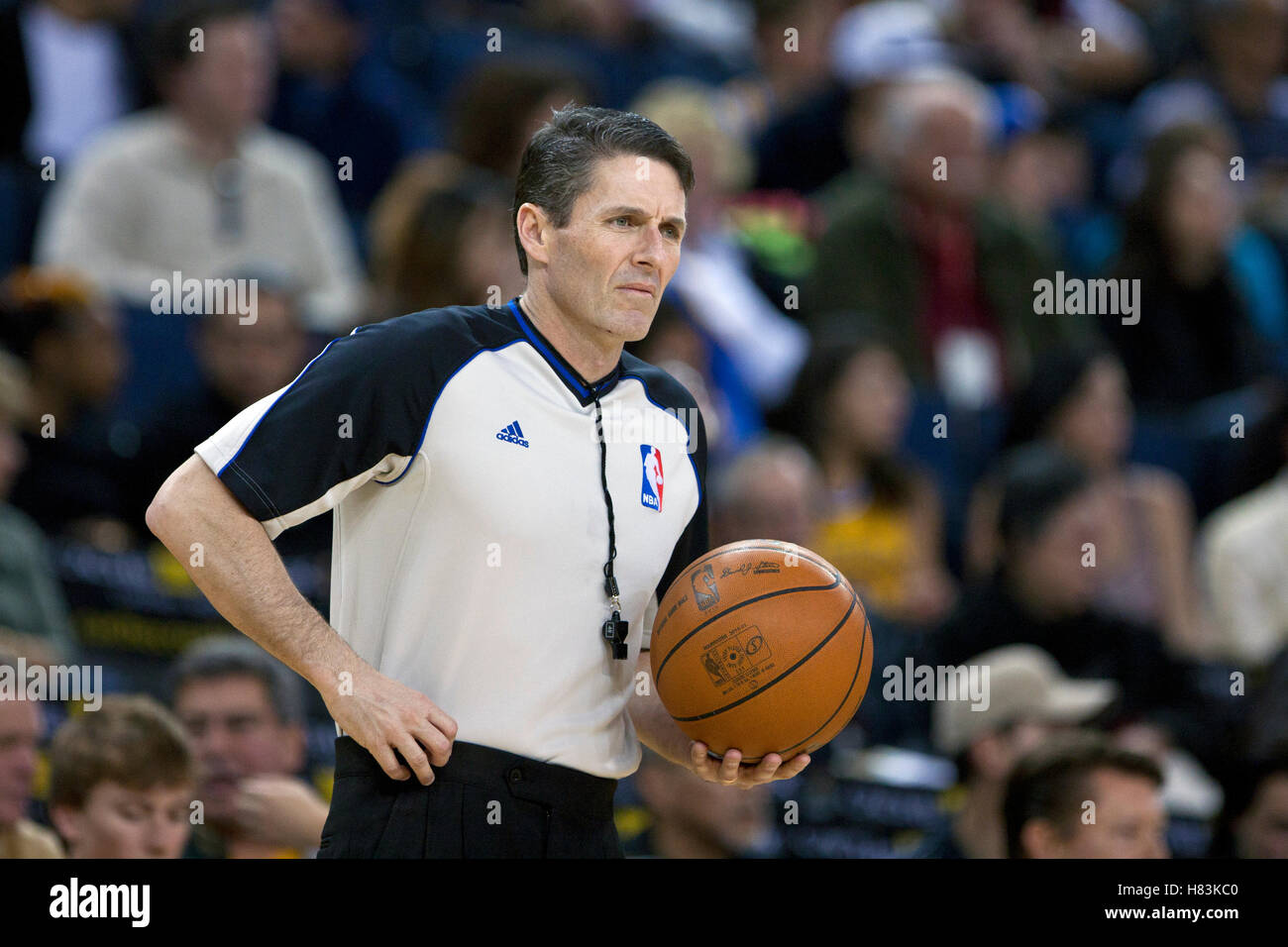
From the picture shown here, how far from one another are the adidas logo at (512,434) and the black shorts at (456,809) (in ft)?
2.07

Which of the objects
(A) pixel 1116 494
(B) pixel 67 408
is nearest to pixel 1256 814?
(A) pixel 1116 494

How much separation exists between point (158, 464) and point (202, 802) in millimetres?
1950

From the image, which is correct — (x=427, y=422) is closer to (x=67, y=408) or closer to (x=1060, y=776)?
(x=1060, y=776)

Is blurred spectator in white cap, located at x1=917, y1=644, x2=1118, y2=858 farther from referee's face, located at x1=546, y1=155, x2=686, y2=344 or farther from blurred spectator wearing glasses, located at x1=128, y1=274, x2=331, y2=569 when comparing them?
referee's face, located at x1=546, y1=155, x2=686, y2=344

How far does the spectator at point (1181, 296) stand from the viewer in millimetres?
9672

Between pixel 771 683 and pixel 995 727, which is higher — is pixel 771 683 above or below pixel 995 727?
above

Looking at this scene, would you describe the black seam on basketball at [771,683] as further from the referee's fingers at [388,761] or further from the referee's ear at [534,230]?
the referee's ear at [534,230]

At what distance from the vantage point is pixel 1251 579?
8234mm

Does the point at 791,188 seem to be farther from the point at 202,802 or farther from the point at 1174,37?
the point at 202,802

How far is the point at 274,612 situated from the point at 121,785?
5.23 ft

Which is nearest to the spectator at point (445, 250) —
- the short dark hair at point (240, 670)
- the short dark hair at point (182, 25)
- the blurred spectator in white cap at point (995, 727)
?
the short dark hair at point (182, 25)

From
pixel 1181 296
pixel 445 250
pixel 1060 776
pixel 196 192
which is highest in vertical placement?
pixel 196 192
